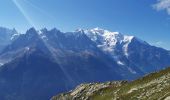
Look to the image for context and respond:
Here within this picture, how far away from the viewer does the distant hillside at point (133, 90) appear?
154 ft

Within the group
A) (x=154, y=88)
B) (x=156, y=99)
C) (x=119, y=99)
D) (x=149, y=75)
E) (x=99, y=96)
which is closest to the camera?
(x=156, y=99)

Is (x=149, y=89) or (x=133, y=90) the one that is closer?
(x=149, y=89)

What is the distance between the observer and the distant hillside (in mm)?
47075

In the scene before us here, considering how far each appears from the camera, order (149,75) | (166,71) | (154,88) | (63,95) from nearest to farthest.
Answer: (154,88), (166,71), (149,75), (63,95)

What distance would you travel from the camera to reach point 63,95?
89250 millimetres

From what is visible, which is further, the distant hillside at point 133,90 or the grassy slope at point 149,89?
→ the distant hillside at point 133,90

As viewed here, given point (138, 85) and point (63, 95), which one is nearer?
point (138, 85)

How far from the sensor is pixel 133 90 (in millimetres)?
55625

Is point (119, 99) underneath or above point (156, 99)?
above

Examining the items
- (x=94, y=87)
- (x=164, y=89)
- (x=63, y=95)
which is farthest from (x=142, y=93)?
(x=63, y=95)

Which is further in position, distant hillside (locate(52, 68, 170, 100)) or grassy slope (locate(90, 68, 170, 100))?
distant hillside (locate(52, 68, 170, 100))

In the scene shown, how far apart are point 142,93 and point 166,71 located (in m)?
9.18

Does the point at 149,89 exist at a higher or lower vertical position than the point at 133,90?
lower

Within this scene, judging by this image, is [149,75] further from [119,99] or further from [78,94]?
[78,94]
